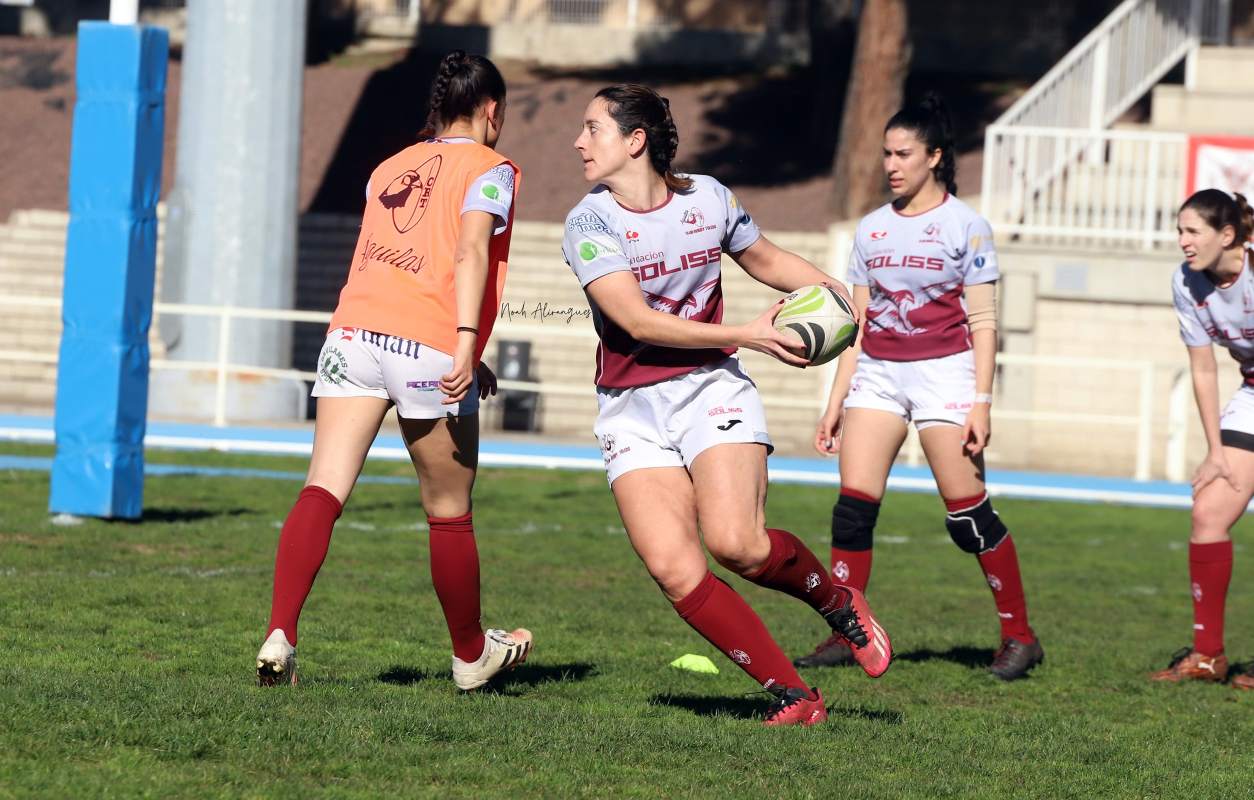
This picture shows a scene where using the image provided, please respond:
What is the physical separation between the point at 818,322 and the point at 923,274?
2.10 m

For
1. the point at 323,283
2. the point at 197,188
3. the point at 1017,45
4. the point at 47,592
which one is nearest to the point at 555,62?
the point at 1017,45

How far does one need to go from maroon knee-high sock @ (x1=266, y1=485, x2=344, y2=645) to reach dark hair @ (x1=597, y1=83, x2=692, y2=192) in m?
1.50

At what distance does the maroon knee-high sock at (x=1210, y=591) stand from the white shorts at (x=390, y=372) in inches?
139

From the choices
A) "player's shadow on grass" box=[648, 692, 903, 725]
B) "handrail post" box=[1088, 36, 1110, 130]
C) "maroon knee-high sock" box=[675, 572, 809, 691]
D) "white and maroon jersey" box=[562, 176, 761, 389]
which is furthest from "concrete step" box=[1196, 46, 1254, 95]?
"maroon knee-high sock" box=[675, 572, 809, 691]

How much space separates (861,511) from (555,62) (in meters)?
31.2

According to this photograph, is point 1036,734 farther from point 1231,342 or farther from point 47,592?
point 47,592

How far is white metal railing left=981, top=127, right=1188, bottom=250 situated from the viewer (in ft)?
73.6

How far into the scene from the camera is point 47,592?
8.20 metres

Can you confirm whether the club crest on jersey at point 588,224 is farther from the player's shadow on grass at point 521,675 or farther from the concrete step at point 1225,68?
the concrete step at point 1225,68

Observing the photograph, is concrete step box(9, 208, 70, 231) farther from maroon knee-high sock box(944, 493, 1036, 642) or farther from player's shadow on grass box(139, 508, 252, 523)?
maroon knee-high sock box(944, 493, 1036, 642)

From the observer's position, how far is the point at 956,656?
8344 millimetres

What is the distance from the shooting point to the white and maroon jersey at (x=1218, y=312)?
25.3 ft

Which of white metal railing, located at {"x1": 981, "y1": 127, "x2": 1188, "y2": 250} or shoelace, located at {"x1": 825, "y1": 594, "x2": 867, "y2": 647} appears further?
white metal railing, located at {"x1": 981, "y1": 127, "x2": 1188, "y2": 250}

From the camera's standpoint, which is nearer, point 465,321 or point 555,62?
point 465,321
